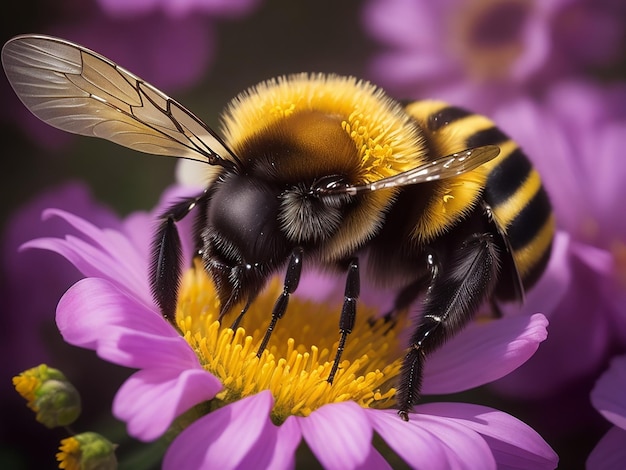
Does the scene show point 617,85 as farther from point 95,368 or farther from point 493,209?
point 95,368

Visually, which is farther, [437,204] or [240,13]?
[240,13]

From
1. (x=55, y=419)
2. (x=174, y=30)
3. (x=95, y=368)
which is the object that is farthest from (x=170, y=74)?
(x=55, y=419)

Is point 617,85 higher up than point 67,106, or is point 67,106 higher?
point 67,106

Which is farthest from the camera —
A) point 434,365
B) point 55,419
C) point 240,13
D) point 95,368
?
point 240,13

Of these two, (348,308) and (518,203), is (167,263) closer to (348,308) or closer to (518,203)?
(348,308)

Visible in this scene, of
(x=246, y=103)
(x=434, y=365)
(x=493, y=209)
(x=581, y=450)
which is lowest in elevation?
(x=581, y=450)

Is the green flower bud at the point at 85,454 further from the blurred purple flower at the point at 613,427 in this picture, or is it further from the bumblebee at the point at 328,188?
the blurred purple flower at the point at 613,427
